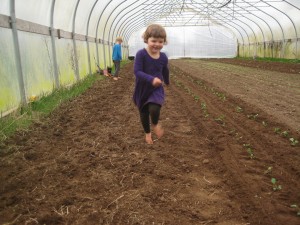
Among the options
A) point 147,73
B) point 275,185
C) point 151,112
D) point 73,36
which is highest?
point 73,36

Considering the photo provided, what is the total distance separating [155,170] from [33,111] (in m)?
3.62

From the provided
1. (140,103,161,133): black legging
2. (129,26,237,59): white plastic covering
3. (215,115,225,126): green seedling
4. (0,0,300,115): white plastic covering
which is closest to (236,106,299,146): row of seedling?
(215,115,225,126): green seedling

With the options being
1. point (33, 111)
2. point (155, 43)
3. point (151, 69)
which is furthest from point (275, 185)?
point (33, 111)

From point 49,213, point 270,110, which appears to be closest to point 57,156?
point 49,213

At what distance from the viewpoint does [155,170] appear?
11.0 ft

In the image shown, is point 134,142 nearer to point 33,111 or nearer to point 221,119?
point 221,119

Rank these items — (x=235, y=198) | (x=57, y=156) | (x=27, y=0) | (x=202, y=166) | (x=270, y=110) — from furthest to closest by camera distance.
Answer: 1. (x=27, y=0)
2. (x=270, y=110)
3. (x=57, y=156)
4. (x=202, y=166)
5. (x=235, y=198)

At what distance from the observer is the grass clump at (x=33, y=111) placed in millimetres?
4805

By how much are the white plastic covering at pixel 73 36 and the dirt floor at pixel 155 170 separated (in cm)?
136

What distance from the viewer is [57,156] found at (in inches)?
150

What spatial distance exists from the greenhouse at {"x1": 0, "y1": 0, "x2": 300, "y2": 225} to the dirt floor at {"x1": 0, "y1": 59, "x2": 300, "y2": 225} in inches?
0.5

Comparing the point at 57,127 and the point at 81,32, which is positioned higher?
the point at 81,32

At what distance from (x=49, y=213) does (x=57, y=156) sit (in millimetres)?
1392

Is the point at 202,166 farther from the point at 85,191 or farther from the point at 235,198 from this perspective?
the point at 85,191
